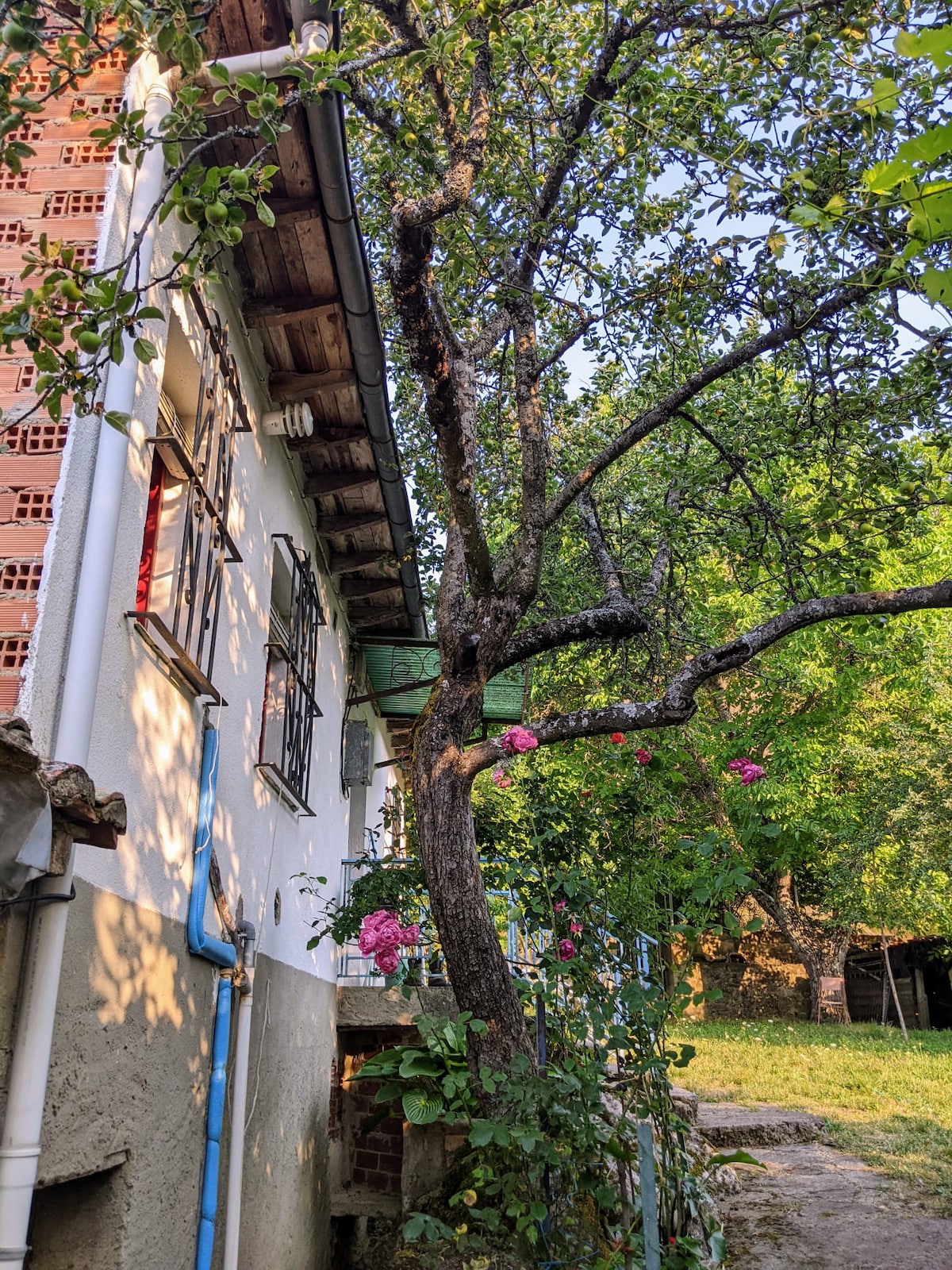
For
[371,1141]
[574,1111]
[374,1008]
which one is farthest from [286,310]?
[371,1141]

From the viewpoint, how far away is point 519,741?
14.7ft

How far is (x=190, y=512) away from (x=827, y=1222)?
5.43 m

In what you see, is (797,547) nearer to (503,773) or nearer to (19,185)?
(503,773)

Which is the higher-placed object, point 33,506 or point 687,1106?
point 33,506

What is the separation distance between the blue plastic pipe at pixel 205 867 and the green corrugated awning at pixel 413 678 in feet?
15.6

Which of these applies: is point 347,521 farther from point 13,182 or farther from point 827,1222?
point 827,1222

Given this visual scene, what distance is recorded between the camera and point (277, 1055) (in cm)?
516

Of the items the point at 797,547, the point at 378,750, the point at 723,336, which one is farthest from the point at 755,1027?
the point at 723,336

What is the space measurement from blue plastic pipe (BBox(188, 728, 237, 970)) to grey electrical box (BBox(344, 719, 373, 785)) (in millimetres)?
4187

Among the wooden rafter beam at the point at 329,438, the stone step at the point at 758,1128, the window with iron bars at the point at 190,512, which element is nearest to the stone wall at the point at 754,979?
the stone step at the point at 758,1128

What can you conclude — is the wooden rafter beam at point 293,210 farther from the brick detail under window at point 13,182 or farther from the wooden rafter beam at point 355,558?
the wooden rafter beam at point 355,558

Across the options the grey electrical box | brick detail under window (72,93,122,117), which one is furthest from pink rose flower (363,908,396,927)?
the grey electrical box

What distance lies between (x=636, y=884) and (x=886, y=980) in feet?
55.9

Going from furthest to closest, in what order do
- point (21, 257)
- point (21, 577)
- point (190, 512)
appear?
point (190, 512) < point (21, 257) < point (21, 577)
